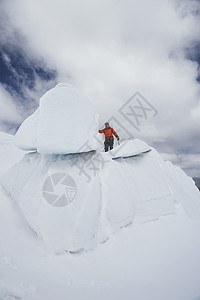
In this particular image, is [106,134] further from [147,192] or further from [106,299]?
[106,299]

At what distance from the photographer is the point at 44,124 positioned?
16.2 feet

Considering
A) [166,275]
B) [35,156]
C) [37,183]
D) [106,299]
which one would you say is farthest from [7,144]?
[166,275]

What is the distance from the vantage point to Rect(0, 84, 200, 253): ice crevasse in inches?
167

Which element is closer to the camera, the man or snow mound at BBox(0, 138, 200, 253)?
snow mound at BBox(0, 138, 200, 253)

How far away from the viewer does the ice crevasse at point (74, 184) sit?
4.25 m

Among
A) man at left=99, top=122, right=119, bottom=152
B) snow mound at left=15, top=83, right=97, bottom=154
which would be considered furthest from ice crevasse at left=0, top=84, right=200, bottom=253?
man at left=99, top=122, right=119, bottom=152

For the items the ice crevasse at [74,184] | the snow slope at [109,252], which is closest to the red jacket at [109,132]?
the ice crevasse at [74,184]

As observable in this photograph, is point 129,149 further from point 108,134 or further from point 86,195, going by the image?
point 86,195

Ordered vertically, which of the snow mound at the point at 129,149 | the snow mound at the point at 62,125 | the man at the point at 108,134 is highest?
the man at the point at 108,134

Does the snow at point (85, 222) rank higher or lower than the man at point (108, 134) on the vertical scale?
lower

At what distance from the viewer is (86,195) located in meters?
4.74

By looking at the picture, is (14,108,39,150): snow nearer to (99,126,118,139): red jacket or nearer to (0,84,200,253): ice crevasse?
(0,84,200,253): ice crevasse

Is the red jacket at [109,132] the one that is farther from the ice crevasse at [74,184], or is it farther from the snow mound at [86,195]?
the ice crevasse at [74,184]

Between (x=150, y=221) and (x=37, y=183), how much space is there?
12.9ft
